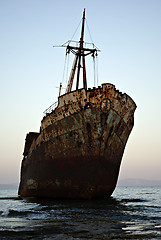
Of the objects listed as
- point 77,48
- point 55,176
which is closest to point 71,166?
point 55,176

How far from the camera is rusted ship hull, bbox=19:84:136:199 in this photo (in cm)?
1214

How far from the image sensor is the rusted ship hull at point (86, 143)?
12141mm

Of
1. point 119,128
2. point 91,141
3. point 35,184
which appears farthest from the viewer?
point 35,184

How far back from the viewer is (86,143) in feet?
40.5

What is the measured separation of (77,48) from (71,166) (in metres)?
10.00

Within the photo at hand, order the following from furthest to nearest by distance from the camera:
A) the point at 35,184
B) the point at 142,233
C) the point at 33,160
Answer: the point at 33,160, the point at 35,184, the point at 142,233

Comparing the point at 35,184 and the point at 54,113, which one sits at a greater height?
the point at 54,113

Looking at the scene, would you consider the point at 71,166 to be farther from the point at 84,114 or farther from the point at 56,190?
the point at 84,114

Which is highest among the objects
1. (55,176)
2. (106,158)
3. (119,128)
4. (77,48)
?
(77,48)

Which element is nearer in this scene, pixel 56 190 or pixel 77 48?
pixel 56 190

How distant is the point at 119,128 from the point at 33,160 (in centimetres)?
632

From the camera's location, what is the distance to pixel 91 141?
12297 millimetres

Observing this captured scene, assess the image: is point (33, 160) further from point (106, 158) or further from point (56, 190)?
point (106, 158)

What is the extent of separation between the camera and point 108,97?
1236 centimetres
